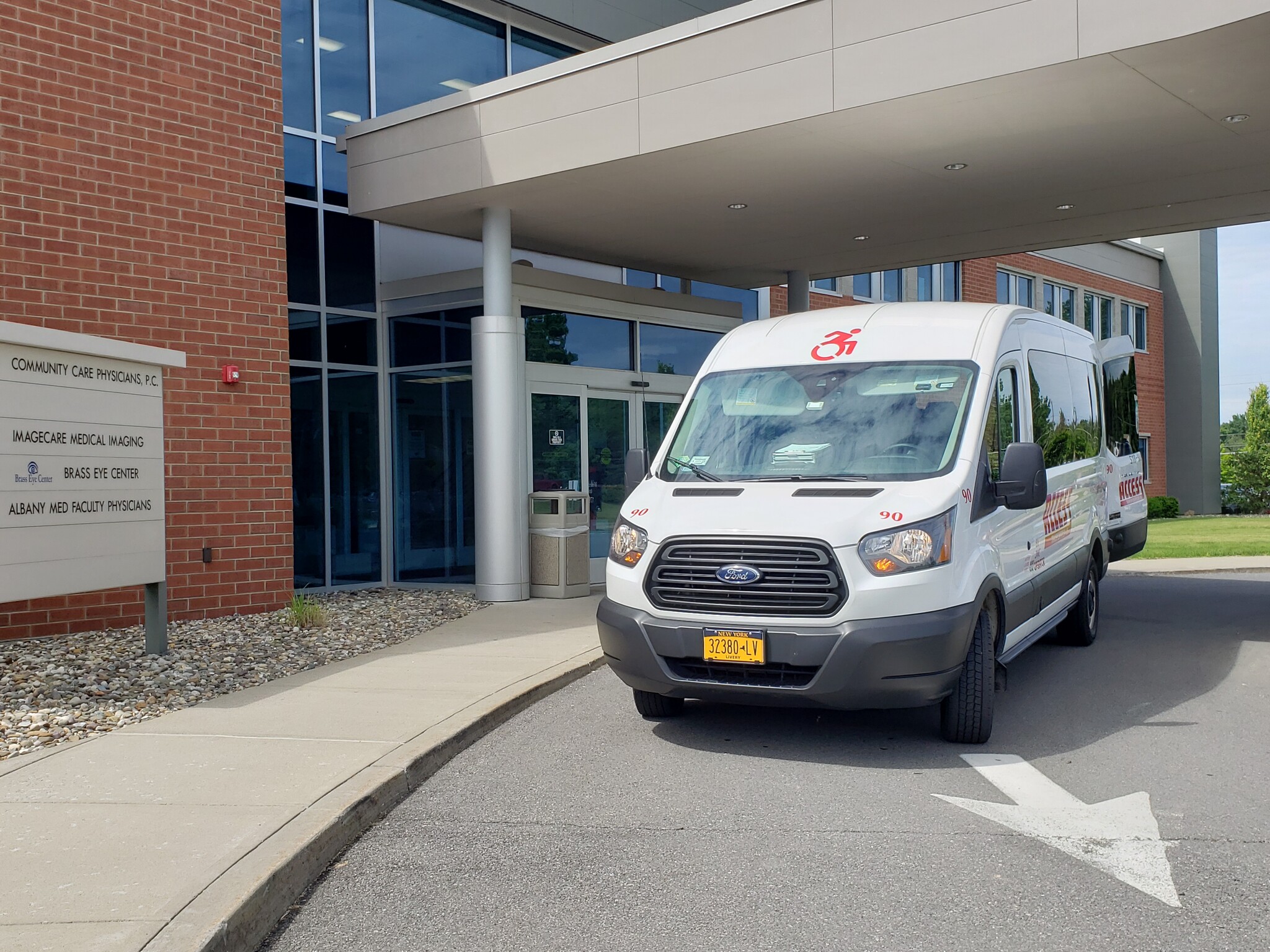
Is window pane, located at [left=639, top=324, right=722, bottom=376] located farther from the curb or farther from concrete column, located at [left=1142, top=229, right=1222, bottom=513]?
concrete column, located at [left=1142, top=229, right=1222, bottom=513]

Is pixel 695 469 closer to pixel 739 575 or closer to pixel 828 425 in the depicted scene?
pixel 828 425

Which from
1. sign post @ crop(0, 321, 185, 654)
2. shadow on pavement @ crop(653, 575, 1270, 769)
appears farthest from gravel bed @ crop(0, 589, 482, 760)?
shadow on pavement @ crop(653, 575, 1270, 769)

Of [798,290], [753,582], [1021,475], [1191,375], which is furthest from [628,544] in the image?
[1191,375]

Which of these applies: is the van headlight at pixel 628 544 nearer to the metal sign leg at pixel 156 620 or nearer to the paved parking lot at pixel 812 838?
the paved parking lot at pixel 812 838

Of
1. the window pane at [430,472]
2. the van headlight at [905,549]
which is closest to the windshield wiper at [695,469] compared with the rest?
the van headlight at [905,549]

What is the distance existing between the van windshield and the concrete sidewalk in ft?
6.73

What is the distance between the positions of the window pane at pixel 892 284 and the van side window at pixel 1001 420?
17.8 meters

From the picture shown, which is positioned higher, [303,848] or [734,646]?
[734,646]

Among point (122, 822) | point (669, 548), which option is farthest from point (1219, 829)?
point (122, 822)

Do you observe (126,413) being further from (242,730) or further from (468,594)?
(468,594)

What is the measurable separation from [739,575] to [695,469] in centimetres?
118

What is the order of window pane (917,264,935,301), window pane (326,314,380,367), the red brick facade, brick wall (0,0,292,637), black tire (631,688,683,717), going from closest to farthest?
1. black tire (631,688,683,717)
2. brick wall (0,0,292,637)
3. window pane (326,314,380,367)
4. window pane (917,264,935,301)
5. the red brick facade

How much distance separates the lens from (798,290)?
17.9 m

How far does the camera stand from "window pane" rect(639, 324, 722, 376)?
15.8m
